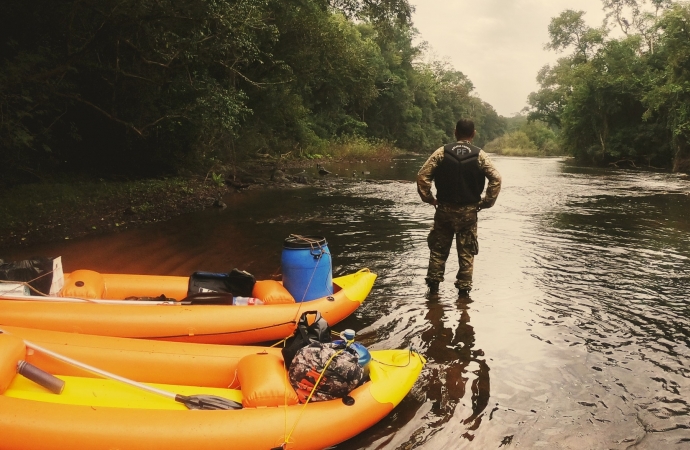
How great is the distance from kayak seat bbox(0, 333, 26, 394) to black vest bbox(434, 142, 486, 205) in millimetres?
4086

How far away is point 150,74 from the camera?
11.0 m

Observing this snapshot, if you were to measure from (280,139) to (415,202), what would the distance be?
1395cm

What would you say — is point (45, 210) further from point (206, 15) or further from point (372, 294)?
point (372, 294)

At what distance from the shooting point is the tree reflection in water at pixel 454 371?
338 cm

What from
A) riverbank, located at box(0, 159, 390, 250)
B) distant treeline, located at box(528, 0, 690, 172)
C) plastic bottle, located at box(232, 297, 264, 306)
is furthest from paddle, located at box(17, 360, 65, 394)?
distant treeline, located at box(528, 0, 690, 172)

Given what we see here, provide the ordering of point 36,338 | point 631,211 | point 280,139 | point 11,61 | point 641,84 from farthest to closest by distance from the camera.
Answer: point 641,84 → point 280,139 → point 631,211 → point 11,61 → point 36,338

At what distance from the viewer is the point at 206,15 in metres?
9.20

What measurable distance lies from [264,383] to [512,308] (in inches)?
132

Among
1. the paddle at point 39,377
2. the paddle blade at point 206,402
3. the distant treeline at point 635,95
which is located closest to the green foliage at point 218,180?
the paddle at point 39,377

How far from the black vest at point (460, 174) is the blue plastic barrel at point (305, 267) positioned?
62.7 inches

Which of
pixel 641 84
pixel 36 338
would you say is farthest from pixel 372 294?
pixel 641 84

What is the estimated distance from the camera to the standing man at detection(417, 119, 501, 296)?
5.26m

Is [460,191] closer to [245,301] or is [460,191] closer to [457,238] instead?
[457,238]

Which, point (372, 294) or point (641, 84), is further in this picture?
point (641, 84)
